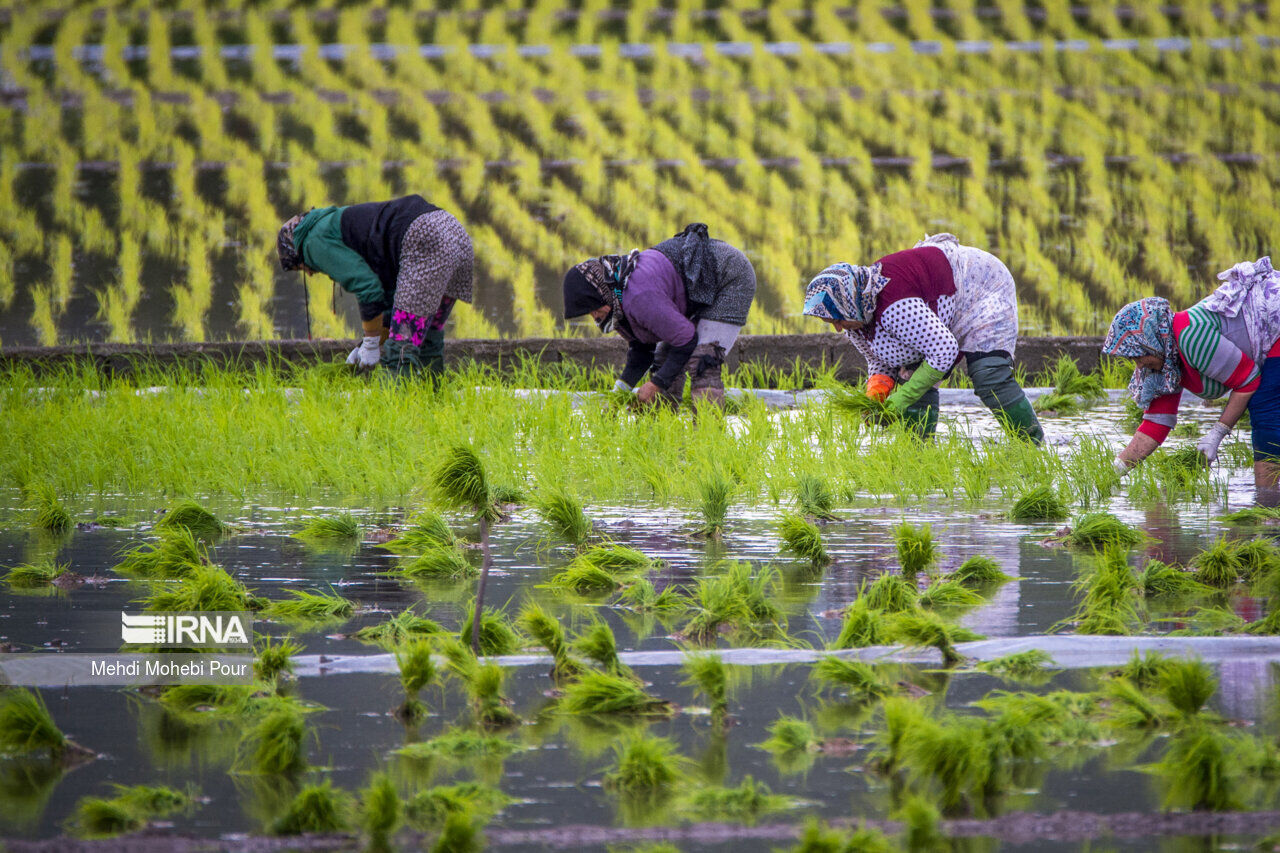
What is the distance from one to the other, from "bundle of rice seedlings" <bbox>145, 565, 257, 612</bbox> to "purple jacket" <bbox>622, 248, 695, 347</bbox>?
248cm

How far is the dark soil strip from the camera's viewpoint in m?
1.69

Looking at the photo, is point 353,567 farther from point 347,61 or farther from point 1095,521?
point 347,61

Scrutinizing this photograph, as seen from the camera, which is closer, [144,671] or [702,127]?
[144,671]

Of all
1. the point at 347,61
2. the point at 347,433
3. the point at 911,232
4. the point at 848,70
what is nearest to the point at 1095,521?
the point at 347,433

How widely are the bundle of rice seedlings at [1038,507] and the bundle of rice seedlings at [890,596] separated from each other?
1.14 meters

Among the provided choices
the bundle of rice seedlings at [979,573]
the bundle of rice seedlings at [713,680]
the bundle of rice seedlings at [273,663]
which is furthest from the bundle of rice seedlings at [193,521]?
the bundle of rice seedlings at [979,573]

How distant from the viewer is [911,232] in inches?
342

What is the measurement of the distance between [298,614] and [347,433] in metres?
2.10

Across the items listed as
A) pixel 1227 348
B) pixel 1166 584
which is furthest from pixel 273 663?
pixel 1227 348

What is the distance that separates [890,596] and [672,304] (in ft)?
8.39

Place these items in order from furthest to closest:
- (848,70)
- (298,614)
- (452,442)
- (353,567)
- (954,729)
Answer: (848,70) → (452,442) → (353,567) → (298,614) → (954,729)

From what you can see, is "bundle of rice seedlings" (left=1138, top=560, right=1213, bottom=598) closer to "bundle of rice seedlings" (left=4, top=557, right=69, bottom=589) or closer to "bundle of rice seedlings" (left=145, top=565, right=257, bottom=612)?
"bundle of rice seedlings" (left=145, top=565, right=257, bottom=612)

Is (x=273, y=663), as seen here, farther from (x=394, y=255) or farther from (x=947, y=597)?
(x=394, y=255)

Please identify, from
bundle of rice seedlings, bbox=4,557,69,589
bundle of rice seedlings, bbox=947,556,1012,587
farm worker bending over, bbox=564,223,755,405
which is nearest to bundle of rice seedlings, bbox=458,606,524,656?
bundle of rice seedlings, bbox=947,556,1012,587
